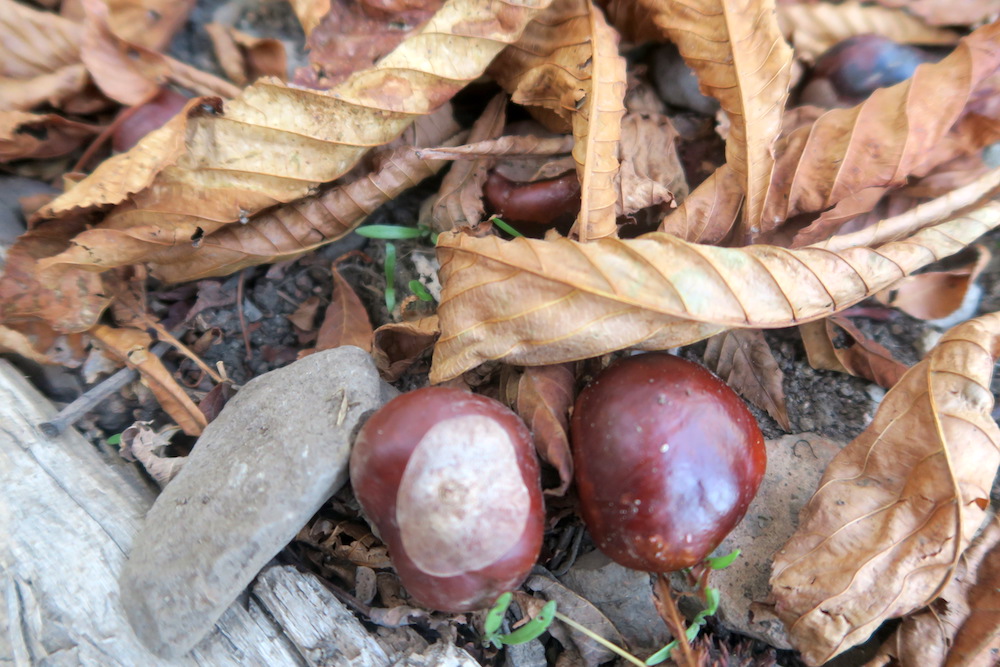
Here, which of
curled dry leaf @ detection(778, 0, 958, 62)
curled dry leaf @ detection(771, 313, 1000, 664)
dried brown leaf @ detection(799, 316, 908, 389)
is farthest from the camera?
curled dry leaf @ detection(778, 0, 958, 62)

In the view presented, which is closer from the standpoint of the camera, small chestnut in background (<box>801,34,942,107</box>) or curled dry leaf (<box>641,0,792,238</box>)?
curled dry leaf (<box>641,0,792,238</box>)

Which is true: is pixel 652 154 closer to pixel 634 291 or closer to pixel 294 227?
pixel 634 291

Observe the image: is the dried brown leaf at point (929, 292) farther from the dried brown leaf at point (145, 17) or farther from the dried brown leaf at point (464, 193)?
the dried brown leaf at point (145, 17)

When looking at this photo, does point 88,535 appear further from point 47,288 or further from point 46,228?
point 46,228

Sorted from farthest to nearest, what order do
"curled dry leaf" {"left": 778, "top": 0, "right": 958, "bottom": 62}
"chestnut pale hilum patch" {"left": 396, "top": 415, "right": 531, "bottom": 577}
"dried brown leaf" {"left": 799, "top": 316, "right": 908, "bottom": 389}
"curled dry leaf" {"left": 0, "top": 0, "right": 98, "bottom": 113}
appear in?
1. "curled dry leaf" {"left": 778, "top": 0, "right": 958, "bottom": 62}
2. "curled dry leaf" {"left": 0, "top": 0, "right": 98, "bottom": 113}
3. "dried brown leaf" {"left": 799, "top": 316, "right": 908, "bottom": 389}
4. "chestnut pale hilum patch" {"left": 396, "top": 415, "right": 531, "bottom": 577}

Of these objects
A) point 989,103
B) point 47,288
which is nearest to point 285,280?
point 47,288

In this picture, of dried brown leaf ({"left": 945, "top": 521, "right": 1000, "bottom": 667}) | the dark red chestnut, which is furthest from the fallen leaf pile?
the dark red chestnut

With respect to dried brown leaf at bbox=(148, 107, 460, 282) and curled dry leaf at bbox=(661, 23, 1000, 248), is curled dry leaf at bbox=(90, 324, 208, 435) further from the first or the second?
curled dry leaf at bbox=(661, 23, 1000, 248)
